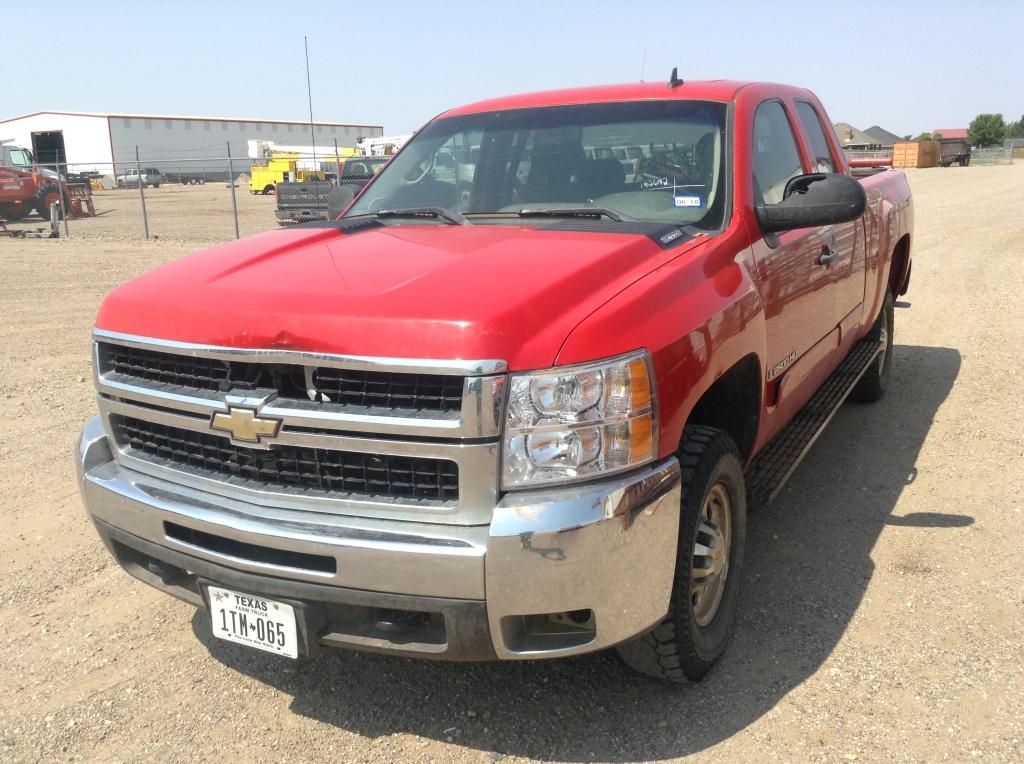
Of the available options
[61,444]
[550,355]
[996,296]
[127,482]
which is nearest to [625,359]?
[550,355]

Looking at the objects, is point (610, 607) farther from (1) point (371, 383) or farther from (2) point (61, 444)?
(2) point (61, 444)

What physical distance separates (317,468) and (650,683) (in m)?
1.41

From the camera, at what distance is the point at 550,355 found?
2.32 metres

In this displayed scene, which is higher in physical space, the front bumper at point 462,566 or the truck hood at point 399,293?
the truck hood at point 399,293

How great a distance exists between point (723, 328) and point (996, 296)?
8.72 metres

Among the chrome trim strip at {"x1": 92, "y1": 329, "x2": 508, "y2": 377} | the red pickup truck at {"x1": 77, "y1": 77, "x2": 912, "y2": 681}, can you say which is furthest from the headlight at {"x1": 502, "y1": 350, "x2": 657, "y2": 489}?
the chrome trim strip at {"x1": 92, "y1": 329, "x2": 508, "y2": 377}

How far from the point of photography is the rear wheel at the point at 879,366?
236 inches

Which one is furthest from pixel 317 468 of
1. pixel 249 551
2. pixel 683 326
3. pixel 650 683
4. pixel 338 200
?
pixel 338 200

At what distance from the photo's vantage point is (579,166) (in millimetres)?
3717

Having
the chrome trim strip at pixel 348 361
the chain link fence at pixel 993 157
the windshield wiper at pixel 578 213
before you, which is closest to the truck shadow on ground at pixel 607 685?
the chrome trim strip at pixel 348 361

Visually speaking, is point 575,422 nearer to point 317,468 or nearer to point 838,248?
point 317,468

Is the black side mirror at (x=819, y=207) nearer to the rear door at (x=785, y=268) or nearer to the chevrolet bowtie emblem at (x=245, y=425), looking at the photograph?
the rear door at (x=785, y=268)

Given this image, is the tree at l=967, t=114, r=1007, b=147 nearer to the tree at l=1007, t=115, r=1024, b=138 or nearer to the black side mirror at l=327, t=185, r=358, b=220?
the tree at l=1007, t=115, r=1024, b=138

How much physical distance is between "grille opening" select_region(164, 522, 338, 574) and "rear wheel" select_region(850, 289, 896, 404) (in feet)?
14.9
